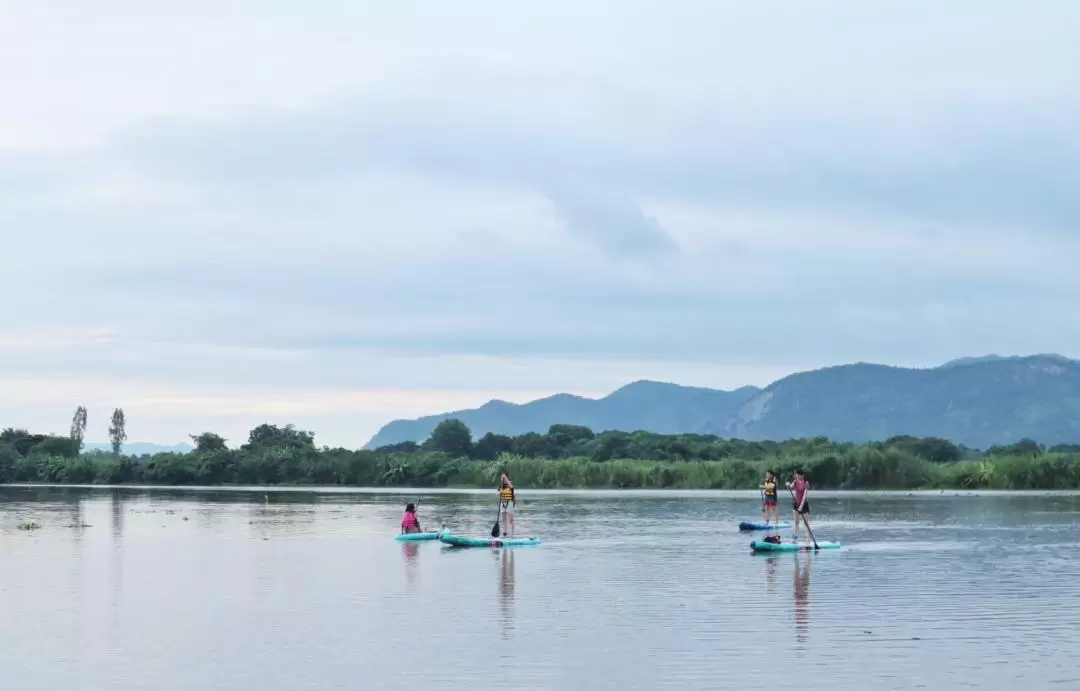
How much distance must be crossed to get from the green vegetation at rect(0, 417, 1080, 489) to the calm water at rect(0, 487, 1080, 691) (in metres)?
47.8

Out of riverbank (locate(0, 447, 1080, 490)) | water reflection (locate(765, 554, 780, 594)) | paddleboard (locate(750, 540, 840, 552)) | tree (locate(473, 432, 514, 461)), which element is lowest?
water reflection (locate(765, 554, 780, 594))

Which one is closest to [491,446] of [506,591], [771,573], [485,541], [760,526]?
[760,526]

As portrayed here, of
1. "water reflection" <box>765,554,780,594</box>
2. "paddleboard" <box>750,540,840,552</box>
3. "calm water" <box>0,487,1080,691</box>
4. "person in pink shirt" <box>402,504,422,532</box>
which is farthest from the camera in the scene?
"person in pink shirt" <box>402,504,422,532</box>

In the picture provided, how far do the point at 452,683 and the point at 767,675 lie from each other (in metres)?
4.21

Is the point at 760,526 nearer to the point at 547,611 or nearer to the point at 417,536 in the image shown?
the point at 417,536

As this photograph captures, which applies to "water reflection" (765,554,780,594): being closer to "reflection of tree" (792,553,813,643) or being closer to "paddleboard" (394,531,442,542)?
"reflection of tree" (792,553,813,643)

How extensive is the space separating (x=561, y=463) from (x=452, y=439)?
4984cm

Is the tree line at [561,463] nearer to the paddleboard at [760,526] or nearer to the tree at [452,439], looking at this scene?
the tree at [452,439]

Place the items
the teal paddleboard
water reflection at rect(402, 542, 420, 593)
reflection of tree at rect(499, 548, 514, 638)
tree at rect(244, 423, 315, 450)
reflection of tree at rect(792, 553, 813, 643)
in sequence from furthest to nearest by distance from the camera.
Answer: tree at rect(244, 423, 315, 450) → the teal paddleboard → water reflection at rect(402, 542, 420, 593) → reflection of tree at rect(499, 548, 514, 638) → reflection of tree at rect(792, 553, 813, 643)

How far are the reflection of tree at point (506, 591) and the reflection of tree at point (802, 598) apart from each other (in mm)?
4748

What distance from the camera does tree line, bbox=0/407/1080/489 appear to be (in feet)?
331

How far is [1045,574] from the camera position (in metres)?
33.4

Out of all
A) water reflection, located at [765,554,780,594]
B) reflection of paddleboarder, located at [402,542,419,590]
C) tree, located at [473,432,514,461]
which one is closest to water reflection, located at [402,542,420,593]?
reflection of paddleboarder, located at [402,542,419,590]

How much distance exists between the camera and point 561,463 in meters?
117
